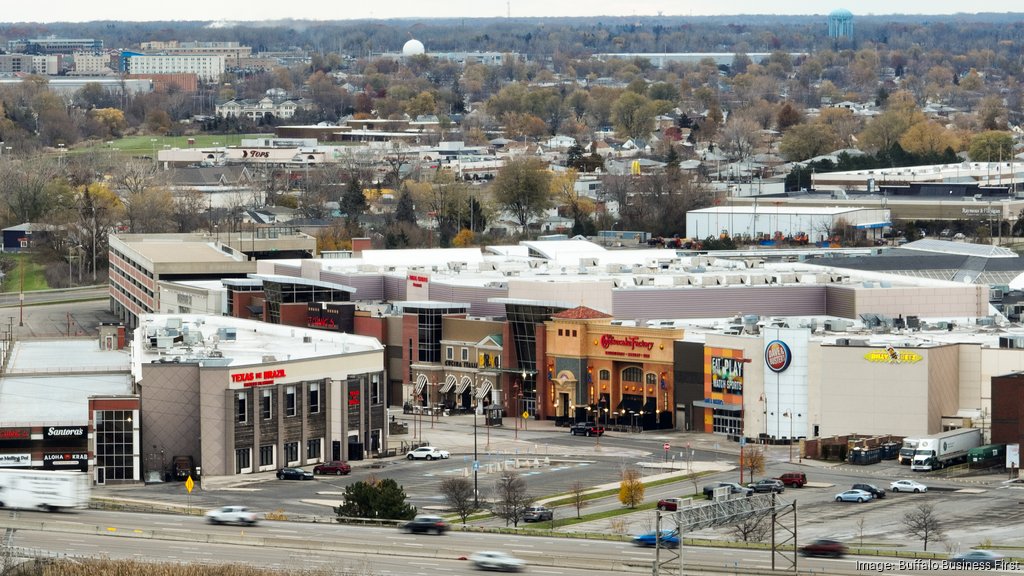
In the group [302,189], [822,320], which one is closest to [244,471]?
[822,320]

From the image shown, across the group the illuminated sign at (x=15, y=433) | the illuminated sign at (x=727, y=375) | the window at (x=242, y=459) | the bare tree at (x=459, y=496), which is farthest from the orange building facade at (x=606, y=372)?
the illuminated sign at (x=15, y=433)

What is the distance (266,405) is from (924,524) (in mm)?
20806

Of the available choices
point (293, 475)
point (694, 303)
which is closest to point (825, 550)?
point (293, 475)

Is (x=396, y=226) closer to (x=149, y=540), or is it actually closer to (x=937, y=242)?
(x=937, y=242)

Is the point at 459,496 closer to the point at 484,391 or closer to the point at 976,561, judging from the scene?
the point at 976,561

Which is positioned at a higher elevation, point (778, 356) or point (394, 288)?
point (394, 288)

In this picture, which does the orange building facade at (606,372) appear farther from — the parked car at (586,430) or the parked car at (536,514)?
the parked car at (536,514)

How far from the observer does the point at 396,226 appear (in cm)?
13412

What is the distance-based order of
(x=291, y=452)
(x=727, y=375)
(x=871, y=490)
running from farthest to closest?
(x=727, y=375), (x=291, y=452), (x=871, y=490)

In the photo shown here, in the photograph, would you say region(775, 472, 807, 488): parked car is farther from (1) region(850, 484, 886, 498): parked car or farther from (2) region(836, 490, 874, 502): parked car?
(2) region(836, 490, 874, 502): parked car

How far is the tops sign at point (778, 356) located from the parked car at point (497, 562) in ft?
84.1

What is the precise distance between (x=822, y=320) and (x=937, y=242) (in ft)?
106

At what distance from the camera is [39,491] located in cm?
5428

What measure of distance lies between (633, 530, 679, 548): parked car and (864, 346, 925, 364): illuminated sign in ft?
62.7
